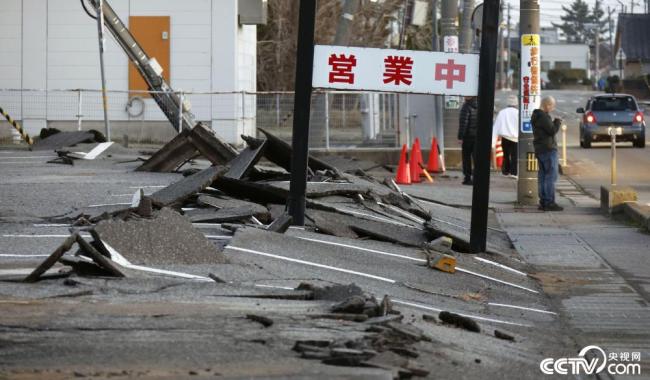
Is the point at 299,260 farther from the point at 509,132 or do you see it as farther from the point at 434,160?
the point at 434,160

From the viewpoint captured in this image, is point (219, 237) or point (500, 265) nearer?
point (219, 237)

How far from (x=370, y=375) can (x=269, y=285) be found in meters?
3.31

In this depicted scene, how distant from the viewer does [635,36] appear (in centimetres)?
10862

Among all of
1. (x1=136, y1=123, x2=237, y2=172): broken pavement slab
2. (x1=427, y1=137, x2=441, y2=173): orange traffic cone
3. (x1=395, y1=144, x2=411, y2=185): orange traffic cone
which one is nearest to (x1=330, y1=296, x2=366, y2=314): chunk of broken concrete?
(x1=136, y1=123, x2=237, y2=172): broken pavement slab

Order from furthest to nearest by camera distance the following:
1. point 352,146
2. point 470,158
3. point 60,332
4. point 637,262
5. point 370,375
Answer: point 352,146 < point 470,158 < point 637,262 < point 60,332 < point 370,375

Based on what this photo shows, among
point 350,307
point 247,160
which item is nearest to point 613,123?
point 247,160

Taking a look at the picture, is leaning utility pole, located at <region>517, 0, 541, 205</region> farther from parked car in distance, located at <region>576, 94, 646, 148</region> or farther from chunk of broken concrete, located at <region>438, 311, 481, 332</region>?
parked car in distance, located at <region>576, 94, 646, 148</region>

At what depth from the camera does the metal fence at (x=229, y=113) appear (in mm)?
29625

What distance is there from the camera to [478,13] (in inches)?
1027

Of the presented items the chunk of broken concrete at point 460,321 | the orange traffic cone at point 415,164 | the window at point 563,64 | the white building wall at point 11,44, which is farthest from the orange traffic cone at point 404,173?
the window at point 563,64

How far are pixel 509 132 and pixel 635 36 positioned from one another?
8665 cm

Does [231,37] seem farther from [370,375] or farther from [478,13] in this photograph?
[370,375]

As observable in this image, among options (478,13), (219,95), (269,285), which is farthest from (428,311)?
(219,95)

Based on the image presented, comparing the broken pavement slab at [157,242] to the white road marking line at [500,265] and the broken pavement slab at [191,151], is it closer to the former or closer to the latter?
the white road marking line at [500,265]
